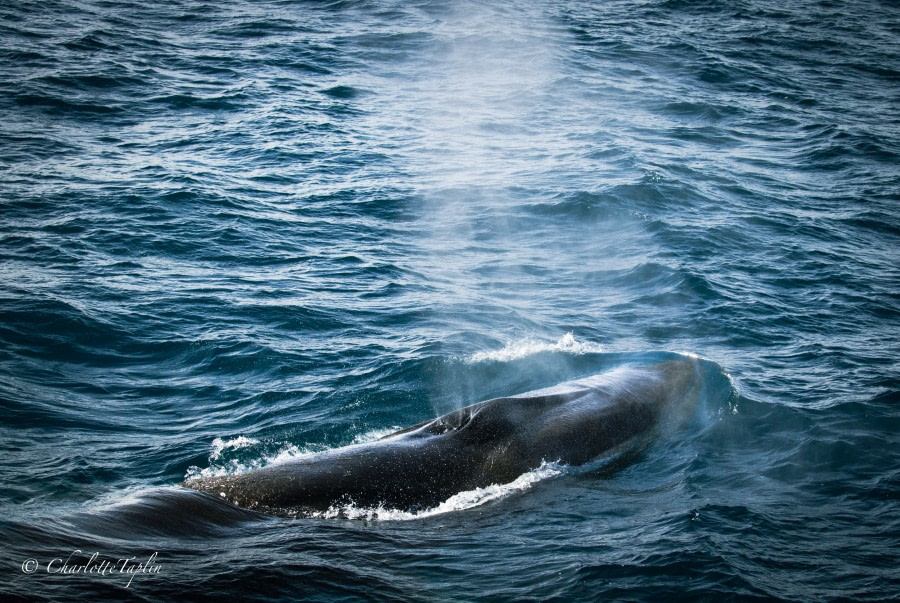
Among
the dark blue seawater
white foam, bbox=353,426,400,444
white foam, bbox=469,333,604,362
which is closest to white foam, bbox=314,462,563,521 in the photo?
the dark blue seawater

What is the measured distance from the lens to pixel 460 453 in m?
9.77

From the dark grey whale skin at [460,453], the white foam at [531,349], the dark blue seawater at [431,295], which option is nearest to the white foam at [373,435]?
the dark blue seawater at [431,295]

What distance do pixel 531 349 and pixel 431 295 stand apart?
332 cm

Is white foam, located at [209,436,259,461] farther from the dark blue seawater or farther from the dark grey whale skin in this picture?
the dark grey whale skin

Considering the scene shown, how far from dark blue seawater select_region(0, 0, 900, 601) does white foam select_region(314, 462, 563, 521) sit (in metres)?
0.05

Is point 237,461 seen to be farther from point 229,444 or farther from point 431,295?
point 431,295

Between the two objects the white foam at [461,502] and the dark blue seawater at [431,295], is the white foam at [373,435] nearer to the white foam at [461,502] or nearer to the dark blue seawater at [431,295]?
the dark blue seawater at [431,295]

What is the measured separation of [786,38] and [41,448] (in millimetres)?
41925

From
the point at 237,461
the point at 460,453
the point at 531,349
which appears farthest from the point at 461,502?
the point at 531,349

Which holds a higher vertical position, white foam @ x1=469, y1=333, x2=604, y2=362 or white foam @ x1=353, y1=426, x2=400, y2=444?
white foam @ x1=353, y1=426, x2=400, y2=444

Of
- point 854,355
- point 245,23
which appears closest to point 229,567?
point 854,355

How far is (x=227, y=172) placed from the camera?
24266mm

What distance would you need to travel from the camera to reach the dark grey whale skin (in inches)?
356

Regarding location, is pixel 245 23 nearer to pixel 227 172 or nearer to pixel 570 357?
pixel 227 172
